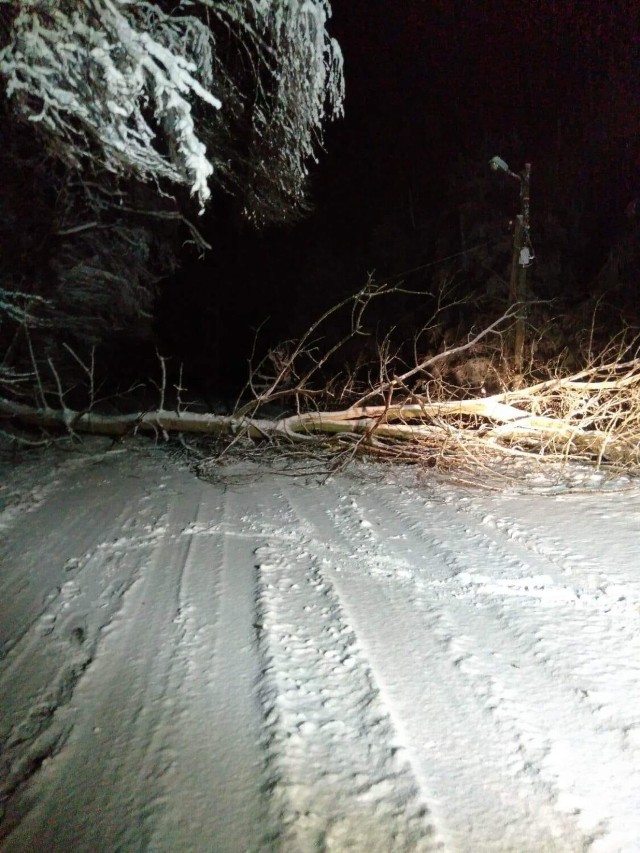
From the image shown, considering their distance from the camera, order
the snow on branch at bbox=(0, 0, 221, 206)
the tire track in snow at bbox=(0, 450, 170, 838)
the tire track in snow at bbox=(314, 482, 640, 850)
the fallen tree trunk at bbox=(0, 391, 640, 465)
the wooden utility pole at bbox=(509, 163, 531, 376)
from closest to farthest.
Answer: the tire track in snow at bbox=(314, 482, 640, 850)
the tire track in snow at bbox=(0, 450, 170, 838)
the snow on branch at bbox=(0, 0, 221, 206)
the fallen tree trunk at bbox=(0, 391, 640, 465)
the wooden utility pole at bbox=(509, 163, 531, 376)

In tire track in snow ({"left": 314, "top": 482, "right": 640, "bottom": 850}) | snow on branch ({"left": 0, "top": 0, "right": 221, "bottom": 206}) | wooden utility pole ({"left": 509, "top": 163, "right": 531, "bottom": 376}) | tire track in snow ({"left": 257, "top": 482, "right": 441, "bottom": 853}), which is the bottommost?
tire track in snow ({"left": 314, "top": 482, "right": 640, "bottom": 850})

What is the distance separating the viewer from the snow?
2463mm

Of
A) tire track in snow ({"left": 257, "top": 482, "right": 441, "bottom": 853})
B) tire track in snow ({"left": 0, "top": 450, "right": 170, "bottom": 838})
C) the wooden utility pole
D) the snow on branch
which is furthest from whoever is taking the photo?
the wooden utility pole

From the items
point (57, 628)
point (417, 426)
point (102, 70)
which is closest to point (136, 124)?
point (102, 70)

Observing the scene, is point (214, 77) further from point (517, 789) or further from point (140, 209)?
point (517, 789)

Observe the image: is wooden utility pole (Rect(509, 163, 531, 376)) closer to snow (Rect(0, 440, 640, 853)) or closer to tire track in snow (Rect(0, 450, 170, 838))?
snow (Rect(0, 440, 640, 853))

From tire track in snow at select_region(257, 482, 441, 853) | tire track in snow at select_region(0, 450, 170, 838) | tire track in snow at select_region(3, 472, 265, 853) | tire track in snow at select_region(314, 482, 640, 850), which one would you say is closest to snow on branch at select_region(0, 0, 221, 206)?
tire track in snow at select_region(0, 450, 170, 838)

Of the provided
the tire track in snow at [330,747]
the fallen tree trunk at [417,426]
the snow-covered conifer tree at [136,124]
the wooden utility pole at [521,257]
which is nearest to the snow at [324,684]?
the tire track in snow at [330,747]

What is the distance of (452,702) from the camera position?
3.11m

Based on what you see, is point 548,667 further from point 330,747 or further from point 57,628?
point 57,628

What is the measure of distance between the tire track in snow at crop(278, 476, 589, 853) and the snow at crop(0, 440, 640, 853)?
0.5 inches

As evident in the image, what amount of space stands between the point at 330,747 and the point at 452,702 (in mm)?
683

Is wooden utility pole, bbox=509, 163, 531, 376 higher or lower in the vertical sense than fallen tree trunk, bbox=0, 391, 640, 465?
higher

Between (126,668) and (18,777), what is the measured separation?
804 millimetres
